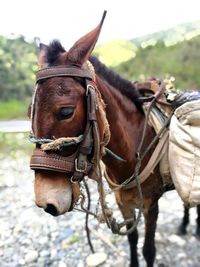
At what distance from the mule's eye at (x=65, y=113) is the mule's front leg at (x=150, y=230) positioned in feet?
4.75

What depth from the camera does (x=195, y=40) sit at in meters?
20.0

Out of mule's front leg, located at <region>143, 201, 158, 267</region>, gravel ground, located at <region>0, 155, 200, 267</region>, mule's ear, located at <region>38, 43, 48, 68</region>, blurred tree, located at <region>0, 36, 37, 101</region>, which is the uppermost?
mule's ear, located at <region>38, 43, 48, 68</region>

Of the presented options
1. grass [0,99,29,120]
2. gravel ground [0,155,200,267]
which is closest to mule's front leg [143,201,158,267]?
gravel ground [0,155,200,267]

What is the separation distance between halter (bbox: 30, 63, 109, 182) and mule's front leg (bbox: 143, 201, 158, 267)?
115 cm

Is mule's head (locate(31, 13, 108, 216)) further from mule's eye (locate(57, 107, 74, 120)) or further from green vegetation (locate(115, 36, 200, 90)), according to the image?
green vegetation (locate(115, 36, 200, 90))

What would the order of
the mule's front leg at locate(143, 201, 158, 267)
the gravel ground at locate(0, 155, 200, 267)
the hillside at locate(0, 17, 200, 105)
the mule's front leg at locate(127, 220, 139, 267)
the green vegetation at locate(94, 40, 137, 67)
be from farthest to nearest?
1. the green vegetation at locate(94, 40, 137, 67)
2. the hillside at locate(0, 17, 200, 105)
3. the gravel ground at locate(0, 155, 200, 267)
4. the mule's front leg at locate(127, 220, 139, 267)
5. the mule's front leg at locate(143, 201, 158, 267)

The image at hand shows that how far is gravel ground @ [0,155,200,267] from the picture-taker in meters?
3.74

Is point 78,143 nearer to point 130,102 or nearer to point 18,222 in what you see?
point 130,102

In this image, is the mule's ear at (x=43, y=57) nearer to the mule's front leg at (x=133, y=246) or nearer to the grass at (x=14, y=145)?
the mule's front leg at (x=133, y=246)

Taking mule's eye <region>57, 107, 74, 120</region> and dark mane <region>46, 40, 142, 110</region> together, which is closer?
mule's eye <region>57, 107, 74, 120</region>

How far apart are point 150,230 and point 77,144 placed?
147 cm

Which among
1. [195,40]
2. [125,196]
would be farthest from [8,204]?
[195,40]

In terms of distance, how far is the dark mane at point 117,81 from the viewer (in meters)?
2.44

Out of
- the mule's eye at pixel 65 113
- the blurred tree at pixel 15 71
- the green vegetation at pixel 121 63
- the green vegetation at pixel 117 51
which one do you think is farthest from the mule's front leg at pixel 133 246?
the blurred tree at pixel 15 71
